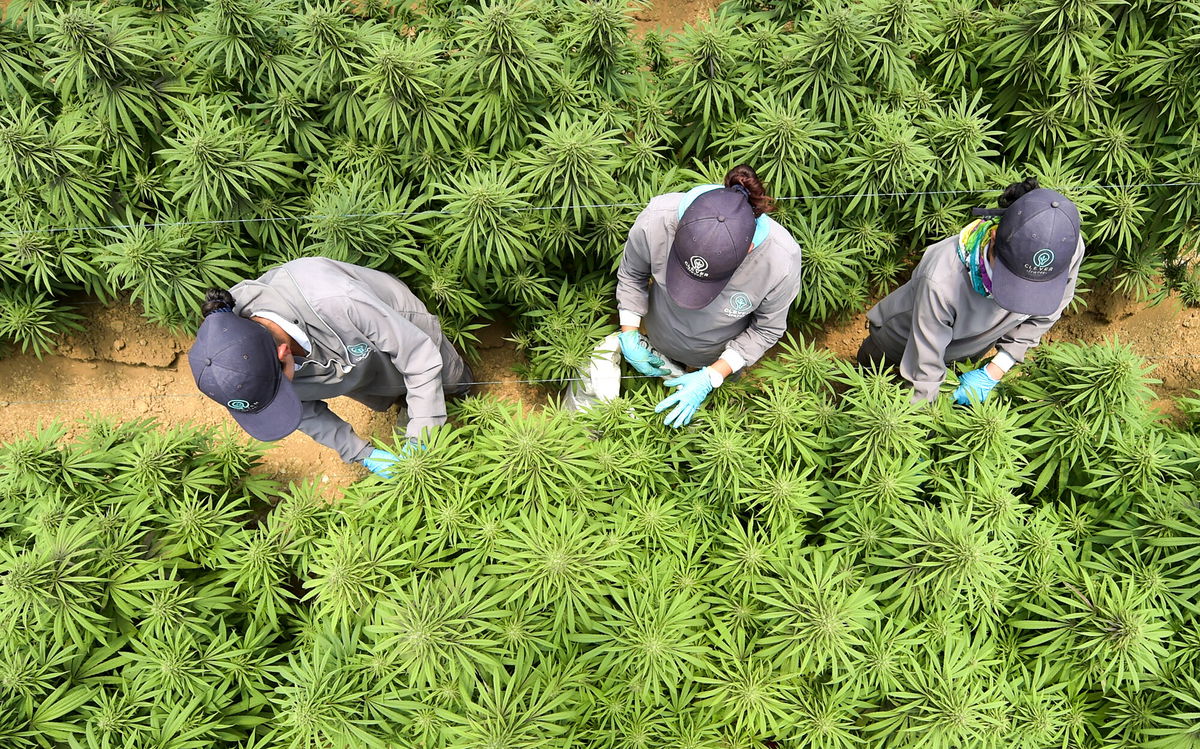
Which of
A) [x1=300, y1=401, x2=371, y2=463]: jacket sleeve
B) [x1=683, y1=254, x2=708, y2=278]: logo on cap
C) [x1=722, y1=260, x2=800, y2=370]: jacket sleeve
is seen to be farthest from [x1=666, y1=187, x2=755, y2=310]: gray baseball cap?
[x1=300, y1=401, x2=371, y2=463]: jacket sleeve

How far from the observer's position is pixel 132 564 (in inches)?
113

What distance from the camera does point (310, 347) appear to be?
2.92 meters

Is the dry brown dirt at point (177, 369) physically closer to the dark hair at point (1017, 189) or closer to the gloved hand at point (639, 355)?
the gloved hand at point (639, 355)

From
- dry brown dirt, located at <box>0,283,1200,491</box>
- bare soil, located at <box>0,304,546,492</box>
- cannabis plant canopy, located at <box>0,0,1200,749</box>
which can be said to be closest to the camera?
cannabis plant canopy, located at <box>0,0,1200,749</box>

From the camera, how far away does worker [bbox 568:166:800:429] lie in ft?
8.70

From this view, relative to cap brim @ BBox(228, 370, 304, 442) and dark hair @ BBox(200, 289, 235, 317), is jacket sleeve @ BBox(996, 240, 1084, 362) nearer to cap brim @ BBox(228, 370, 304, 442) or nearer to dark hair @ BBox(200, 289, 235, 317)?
cap brim @ BBox(228, 370, 304, 442)

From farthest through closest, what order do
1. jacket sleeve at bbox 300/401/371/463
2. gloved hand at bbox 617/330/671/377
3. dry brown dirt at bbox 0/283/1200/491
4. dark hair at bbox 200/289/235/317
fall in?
dry brown dirt at bbox 0/283/1200/491 → gloved hand at bbox 617/330/671/377 → jacket sleeve at bbox 300/401/371/463 → dark hair at bbox 200/289/235/317

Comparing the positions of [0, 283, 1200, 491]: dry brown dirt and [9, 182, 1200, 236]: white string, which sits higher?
[9, 182, 1200, 236]: white string

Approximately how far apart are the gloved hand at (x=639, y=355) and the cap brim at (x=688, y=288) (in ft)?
2.46

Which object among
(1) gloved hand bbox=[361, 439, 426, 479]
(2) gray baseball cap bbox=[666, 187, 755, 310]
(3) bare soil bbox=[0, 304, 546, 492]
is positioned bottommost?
(3) bare soil bbox=[0, 304, 546, 492]

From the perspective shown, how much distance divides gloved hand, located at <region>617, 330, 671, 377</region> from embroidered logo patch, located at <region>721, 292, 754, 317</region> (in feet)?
2.22

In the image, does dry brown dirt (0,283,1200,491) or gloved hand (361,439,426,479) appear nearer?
gloved hand (361,439,426,479)

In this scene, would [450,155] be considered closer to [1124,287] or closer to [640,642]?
[640,642]

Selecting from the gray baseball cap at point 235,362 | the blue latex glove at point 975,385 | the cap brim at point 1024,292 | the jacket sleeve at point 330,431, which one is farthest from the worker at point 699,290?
the gray baseball cap at point 235,362
